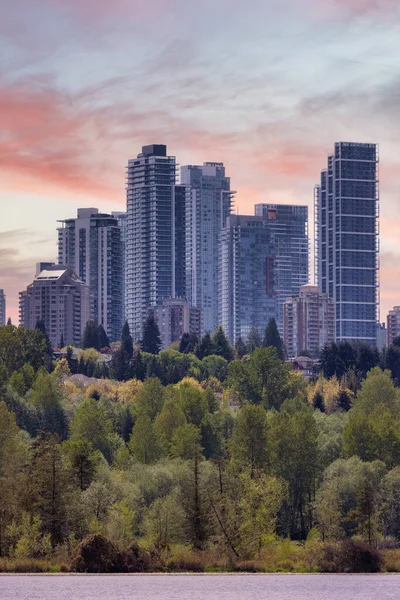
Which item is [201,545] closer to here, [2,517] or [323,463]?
[2,517]

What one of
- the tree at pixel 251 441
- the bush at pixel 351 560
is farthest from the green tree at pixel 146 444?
the bush at pixel 351 560

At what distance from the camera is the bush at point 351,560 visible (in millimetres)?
123438

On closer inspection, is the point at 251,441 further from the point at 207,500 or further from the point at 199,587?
the point at 199,587

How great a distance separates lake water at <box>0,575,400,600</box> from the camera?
365 ft

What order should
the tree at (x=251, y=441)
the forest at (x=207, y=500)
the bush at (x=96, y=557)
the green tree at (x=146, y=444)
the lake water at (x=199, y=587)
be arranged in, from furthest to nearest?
the green tree at (x=146, y=444), the tree at (x=251, y=441), the forest at (x=207, y=500), the bush at (x=96, y=557), the lake water at (x=199, y=587)

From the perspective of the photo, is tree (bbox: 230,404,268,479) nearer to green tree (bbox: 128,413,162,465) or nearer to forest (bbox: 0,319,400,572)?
forest (bbox: 0,319,400,572)

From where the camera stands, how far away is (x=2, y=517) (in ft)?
428

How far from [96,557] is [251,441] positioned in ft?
204

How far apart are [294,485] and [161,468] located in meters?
15.6

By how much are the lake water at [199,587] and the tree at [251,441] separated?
179 feet

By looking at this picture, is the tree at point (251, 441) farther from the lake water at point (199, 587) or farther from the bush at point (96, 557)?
the lake water at point (199, 587)

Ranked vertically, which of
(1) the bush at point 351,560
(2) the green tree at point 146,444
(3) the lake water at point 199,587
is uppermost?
(2) the green tree at point 146,444

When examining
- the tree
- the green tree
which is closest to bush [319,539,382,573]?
the tree

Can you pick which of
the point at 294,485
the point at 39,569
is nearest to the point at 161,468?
the point at 294,485
